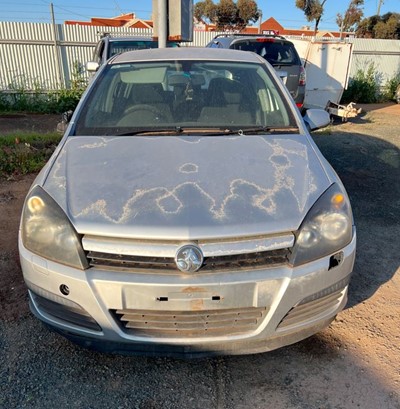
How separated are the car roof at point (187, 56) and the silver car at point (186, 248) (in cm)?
129

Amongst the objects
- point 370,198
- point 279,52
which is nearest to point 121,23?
point 279,52

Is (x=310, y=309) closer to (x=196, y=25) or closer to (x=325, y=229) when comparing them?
(x=325, y=229)

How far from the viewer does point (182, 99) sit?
325cm

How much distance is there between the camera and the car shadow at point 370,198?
3367mm

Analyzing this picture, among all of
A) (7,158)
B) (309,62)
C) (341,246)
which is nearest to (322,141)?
(309,62)

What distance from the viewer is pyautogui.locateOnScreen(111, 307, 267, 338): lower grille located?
2.02m

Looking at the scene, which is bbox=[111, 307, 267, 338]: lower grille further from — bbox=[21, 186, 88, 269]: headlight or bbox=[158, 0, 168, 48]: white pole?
bbox=[158, 0, 168, 48]: white pole

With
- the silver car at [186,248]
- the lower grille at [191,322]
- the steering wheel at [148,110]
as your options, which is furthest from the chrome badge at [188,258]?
the steering wheel at [148,110]

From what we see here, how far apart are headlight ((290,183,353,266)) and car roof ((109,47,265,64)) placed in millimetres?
1804

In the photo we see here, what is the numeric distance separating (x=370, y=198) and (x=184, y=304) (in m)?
3.76

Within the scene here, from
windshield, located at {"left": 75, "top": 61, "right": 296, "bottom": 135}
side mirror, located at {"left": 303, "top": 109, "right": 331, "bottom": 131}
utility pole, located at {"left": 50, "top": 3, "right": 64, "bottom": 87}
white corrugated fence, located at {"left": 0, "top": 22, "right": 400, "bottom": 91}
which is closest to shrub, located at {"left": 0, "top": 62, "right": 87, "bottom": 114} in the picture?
white corrugated fence, located at {"left": 0, "top": 22, "right": 400, "bottom": 91}

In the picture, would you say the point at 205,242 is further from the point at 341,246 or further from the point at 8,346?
the point at 8,346

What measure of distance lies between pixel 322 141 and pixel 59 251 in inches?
258

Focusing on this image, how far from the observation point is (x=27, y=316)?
9.07ft
